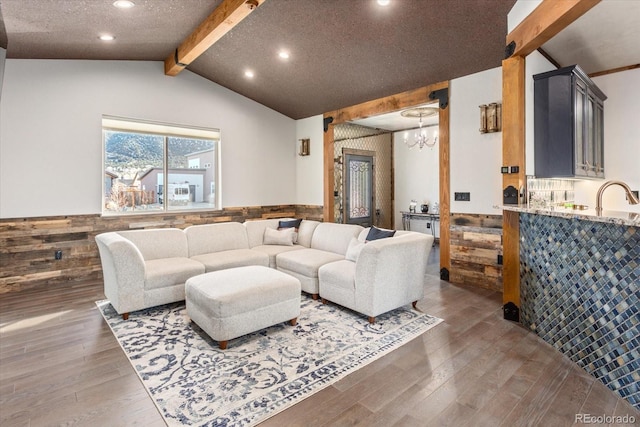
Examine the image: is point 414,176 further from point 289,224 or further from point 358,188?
point 289,224

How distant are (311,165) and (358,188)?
1266 mm

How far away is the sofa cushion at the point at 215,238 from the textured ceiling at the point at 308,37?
244cm

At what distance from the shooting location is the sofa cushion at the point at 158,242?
389cm

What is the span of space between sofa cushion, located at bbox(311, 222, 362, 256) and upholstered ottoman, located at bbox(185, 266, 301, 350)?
1294mm

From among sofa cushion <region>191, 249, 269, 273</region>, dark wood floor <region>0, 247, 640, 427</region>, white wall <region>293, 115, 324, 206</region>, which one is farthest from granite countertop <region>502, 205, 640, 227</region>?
white wall <region>293, 115, 324, 206</region>

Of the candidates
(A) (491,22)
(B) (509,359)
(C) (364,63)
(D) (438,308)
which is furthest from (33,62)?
(B) (509,359)

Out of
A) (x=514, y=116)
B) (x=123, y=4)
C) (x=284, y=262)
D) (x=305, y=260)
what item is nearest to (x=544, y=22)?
(x=514, y=116)

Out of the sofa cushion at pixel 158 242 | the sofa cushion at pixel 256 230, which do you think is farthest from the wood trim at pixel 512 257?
the sofa cushion at pixel 158 242

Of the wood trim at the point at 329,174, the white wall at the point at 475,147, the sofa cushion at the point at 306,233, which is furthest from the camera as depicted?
the wood trim at the point at 329,174

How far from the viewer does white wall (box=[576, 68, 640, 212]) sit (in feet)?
14.4

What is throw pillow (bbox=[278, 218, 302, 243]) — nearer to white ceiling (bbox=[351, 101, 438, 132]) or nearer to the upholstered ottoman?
the upholstered ottoman

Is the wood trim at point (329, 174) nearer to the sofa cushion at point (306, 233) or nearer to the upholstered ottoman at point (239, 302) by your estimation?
the sofa cushion at point (306, 233)

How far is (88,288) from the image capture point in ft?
14.0

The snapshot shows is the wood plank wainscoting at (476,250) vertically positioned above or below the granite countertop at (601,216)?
below
